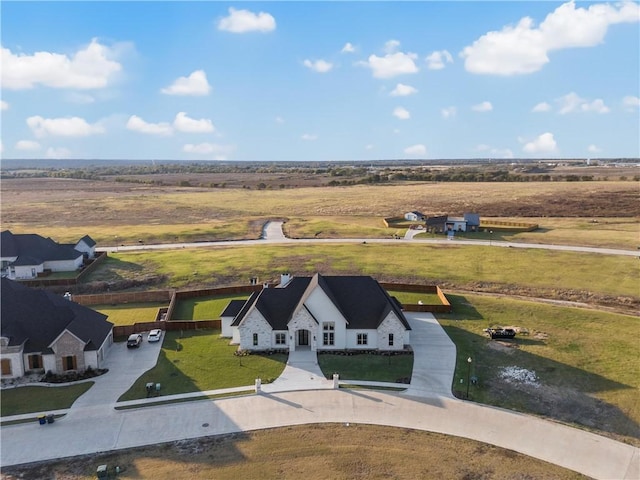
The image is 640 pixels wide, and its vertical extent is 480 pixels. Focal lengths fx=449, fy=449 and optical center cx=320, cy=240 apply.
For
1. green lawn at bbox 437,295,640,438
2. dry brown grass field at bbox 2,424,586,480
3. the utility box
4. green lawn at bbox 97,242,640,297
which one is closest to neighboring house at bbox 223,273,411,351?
green lawn at bbox 437,295,640,438

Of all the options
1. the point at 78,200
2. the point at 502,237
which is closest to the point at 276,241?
the point at 502,237

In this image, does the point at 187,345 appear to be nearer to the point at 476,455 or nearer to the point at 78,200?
the point at 476,455

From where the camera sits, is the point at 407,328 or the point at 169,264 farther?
A: the point at 169,264

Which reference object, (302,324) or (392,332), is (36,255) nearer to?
(302,324)

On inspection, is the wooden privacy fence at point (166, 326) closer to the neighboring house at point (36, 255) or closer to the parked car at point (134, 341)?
the parked car at point (134, 341)

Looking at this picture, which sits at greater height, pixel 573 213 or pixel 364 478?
pixel 573 213

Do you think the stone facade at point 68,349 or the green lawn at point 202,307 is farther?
the green lawn at point 202,307

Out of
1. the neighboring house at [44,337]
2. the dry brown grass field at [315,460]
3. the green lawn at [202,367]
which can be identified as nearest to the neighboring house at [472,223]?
the green lawn at [202,367]
